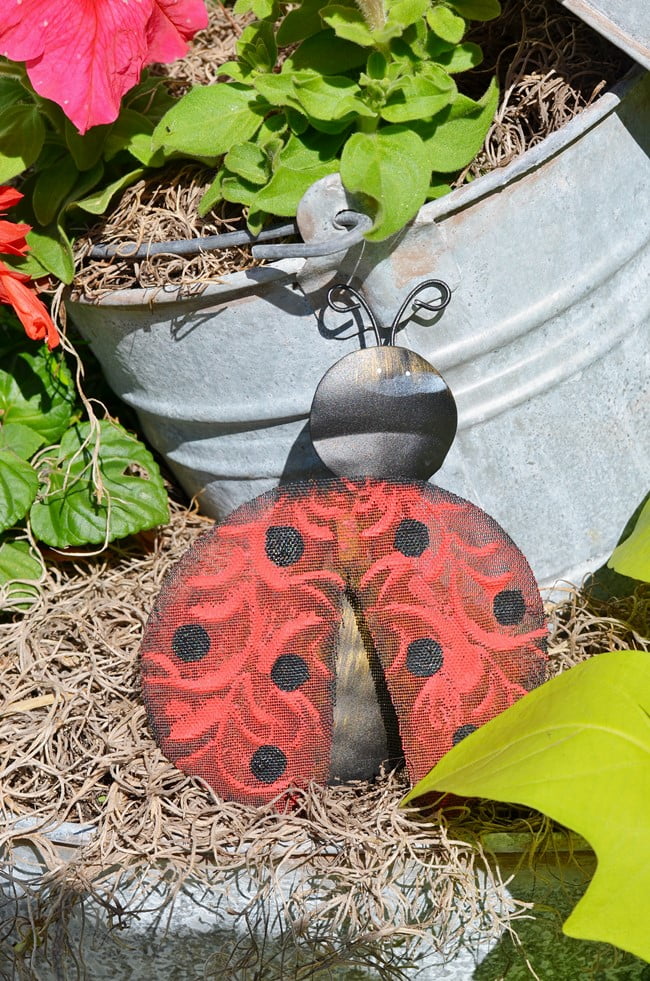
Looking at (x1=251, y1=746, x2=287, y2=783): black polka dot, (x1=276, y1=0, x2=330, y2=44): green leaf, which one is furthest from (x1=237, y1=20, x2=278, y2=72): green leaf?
(x1=251, y1=746, x2=287, y2=783): black polka dot

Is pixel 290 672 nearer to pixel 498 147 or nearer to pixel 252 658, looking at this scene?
pixel 252 658

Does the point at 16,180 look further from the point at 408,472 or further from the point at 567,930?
the point at 567,930

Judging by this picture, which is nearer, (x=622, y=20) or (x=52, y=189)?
(x=622, y=20)

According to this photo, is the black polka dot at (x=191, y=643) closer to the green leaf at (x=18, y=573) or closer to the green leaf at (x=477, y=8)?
the green leaf at (x=18, y=573)

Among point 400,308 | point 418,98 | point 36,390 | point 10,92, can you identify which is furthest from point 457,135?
point 36,390

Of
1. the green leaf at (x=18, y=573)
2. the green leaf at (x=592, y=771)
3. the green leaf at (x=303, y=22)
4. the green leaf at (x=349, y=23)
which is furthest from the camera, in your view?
the green leaf at (x=18, y=573)

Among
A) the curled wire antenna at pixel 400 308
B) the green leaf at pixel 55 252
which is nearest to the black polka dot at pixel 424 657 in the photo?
the curled wire antenna at pixel 400 308
